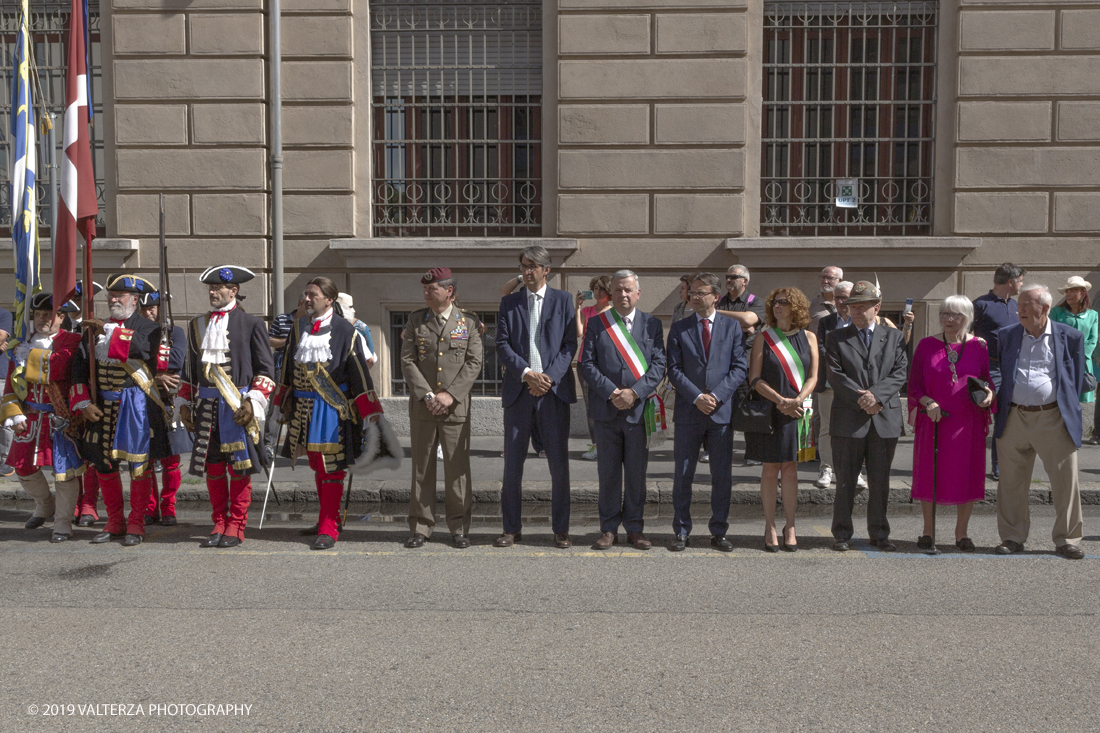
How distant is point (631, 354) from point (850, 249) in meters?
5.58

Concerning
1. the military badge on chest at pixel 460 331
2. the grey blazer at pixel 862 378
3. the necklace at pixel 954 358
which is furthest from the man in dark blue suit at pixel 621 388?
the necklace at pixel 954 358

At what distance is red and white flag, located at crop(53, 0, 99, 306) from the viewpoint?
279 inches

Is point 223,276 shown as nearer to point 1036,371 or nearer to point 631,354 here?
point 631,354

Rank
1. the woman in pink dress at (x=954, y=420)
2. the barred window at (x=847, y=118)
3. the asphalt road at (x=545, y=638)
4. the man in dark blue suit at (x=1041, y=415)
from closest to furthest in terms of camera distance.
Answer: the asphalt road at (x=545, y=638), the man in dark blue suit at (x=1041, y=415), the woman in pink dress at (x=954, y=420), the barred window at (x=847, y=118)

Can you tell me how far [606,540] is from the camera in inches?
257

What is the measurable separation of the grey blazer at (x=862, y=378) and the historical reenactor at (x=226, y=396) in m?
3.76

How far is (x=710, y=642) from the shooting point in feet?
14.9

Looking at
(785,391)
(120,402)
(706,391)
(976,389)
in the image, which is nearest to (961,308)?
(976,389)

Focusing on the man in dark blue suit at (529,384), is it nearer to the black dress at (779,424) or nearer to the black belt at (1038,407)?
the black dress at (779,424)

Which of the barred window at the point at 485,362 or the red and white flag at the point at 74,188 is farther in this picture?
the barred window at the point at 485,362

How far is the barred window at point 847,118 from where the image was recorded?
38.2 ft

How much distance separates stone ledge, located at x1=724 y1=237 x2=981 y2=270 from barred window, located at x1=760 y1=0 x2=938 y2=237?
55 centimetres

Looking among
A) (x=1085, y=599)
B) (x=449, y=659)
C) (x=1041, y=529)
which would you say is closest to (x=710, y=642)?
(x=449, y=659)

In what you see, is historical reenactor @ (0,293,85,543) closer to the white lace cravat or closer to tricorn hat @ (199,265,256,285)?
tricorn hat @ (199,265,256,285)
